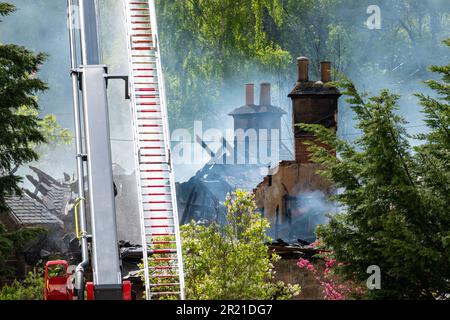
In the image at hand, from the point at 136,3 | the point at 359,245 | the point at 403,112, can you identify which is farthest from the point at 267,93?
the point at 359,245

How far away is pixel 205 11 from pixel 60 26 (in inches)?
975

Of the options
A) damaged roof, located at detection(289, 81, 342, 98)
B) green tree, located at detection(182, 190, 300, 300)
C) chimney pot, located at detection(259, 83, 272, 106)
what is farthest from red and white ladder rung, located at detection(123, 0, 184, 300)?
chimney pot, located at detection(259, 83, 272, 106)

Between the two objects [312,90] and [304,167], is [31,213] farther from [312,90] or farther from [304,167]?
[312,90]

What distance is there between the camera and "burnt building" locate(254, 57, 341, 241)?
3850cm

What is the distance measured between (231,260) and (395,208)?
4.86 metres

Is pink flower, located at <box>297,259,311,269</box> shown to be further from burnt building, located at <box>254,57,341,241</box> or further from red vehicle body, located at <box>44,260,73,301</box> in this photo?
burnt building, located at <box>254,57,341,241</box>

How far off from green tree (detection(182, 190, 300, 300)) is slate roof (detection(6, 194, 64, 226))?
20437 mm

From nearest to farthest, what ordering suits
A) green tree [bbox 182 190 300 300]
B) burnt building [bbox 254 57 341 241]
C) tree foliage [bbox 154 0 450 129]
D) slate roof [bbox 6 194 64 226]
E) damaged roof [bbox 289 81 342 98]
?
1. green tree [bbox 182 190 300 300]
2. burnt building [bbox 254 57 341 241]
3. damaged roof [bbox 289 81 342 98]
4. slate roof [bbox 6 194 64 226]
5. tree foliage [bbox 154 0 450 129]

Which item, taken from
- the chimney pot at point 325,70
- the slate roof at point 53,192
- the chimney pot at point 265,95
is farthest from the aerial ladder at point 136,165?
the slate roof at point 53,192

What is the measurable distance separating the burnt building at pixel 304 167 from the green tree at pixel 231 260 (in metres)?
10.6

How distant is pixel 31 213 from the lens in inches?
1870

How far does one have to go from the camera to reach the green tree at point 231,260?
2561 centimetres

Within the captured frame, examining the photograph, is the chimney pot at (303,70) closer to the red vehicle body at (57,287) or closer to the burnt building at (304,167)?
the burnt building at (304,167)

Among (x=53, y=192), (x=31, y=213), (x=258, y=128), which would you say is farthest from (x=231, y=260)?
(x=53, y=192)
